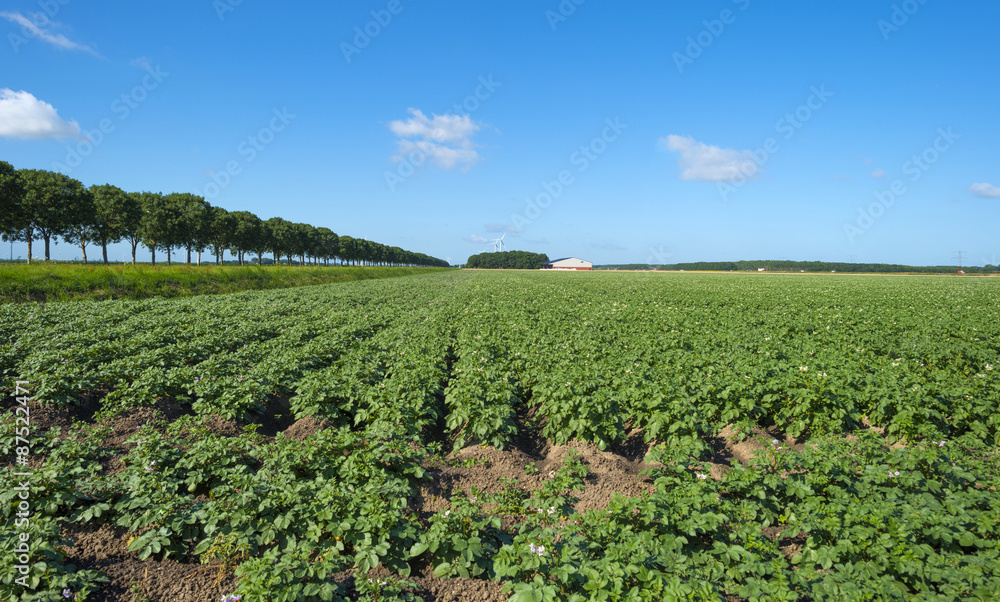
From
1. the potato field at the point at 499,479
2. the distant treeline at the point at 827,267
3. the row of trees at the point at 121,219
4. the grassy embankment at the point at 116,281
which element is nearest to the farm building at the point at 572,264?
the distant treeline at the point at 827,267

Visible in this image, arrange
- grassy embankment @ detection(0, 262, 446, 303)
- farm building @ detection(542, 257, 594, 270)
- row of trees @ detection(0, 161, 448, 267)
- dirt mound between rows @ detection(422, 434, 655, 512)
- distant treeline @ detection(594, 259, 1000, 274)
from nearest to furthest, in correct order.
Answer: dirt mound between rows @ detection(422, 434, 655, 512) → grassy embankment @ detection(0, 262, 446, 303) → row of trees @ detection(0, 161, 448, 267) → distant treeline @ detection(594, 259, 1000, 274) → farm building @ detection(542, 257, 594, 270)

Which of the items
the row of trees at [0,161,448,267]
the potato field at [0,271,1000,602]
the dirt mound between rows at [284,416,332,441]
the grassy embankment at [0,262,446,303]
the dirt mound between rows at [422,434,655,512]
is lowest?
the dirt mound between rows at [422,434,655,512]

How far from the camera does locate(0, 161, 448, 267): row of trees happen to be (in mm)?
40656

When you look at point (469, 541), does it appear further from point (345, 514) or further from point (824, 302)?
point (824, 302)

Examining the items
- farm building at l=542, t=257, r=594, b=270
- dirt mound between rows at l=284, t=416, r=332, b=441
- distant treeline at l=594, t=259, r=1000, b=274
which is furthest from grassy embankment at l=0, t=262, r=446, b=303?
distant treeline at l=594, t=259, r=1000, b=274

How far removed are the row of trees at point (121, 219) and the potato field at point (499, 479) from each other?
162 feet

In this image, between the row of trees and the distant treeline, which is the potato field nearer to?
the row of trees

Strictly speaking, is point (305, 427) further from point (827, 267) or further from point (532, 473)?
point (827, 267)

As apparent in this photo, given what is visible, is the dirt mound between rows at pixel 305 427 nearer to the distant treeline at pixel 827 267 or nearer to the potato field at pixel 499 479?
the potato field at pixel 499 479

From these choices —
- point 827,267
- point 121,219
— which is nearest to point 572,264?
point 827,267

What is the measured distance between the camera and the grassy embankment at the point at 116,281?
21.0m

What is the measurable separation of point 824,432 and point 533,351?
5.70 m

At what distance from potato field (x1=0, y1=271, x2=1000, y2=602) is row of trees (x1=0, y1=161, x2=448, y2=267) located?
4925 centimetres

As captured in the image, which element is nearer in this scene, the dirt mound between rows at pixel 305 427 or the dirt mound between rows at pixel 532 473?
the dirt mound between rows at pixel 532 473
